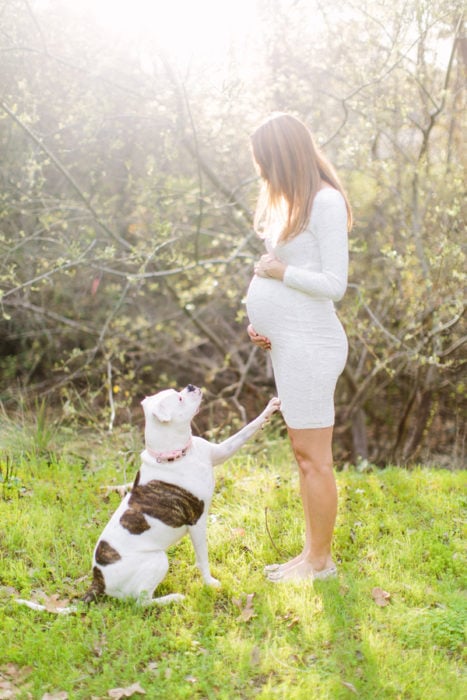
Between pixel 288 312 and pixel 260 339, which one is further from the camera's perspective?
pixel 260 339

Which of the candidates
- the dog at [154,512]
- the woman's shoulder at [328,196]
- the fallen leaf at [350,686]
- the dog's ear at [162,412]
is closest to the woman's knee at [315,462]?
the dog at [154,512]

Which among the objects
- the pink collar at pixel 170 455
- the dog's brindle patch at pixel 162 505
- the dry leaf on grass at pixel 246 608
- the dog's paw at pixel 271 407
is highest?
the dog's paw at pixel 271 407

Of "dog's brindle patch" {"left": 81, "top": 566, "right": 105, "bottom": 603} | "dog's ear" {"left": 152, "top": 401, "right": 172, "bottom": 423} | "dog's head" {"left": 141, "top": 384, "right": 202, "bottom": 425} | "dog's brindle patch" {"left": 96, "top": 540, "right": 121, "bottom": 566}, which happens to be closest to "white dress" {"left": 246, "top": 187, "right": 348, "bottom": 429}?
"dog's head" {"left": 141, "top": 384, "right": 202, "bottom": 425}

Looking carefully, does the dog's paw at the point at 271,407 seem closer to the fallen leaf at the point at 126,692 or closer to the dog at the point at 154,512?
the dog at the point at 154,512

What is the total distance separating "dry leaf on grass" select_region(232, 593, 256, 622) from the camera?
3444mm

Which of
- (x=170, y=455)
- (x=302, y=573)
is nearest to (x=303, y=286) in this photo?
(x=170, y=455)

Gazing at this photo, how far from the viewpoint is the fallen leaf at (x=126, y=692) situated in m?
2.89

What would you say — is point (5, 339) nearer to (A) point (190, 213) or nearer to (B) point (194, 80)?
(A) point (190, 213)

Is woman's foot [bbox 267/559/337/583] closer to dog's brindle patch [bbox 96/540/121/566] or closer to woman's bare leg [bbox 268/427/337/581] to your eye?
woman's bare leg [bbox 268/427/337/581]

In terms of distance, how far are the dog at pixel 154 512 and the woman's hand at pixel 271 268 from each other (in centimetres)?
63

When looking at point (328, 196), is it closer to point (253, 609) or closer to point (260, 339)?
point (260, 339)

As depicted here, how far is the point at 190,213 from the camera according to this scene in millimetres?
7836

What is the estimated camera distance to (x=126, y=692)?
2.90 m

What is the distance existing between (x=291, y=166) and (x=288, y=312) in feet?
2.17
